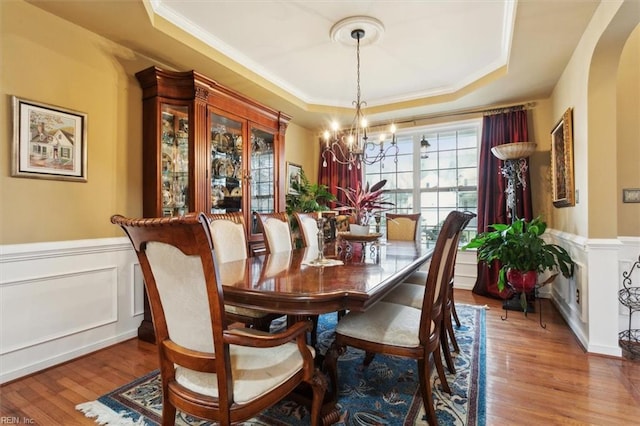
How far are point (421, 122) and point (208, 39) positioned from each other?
10.0 ft

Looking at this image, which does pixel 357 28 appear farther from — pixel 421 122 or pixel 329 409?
pixel 329 409

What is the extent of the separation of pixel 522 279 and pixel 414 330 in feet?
7.09

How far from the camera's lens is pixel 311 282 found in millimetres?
1411

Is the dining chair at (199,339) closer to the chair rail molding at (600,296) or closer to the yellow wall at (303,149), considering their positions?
the chair rail molding at (600,296)

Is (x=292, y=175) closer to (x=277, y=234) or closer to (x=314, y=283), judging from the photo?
(x=277, y=234)

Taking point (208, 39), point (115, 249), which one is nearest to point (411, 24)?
point (208, 39)

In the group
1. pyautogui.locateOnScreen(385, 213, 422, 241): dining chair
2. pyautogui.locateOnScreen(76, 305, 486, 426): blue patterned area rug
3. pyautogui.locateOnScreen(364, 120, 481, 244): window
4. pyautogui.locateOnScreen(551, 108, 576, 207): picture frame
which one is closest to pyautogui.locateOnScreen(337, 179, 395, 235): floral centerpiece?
pyautogui.locateOnScreen(76, 305, 486, 426): blue patterned area rug

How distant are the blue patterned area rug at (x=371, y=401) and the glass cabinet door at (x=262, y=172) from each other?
1864 mm

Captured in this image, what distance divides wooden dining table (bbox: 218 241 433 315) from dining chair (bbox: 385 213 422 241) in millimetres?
1390

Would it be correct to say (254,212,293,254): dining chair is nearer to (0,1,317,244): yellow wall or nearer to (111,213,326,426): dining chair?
(0,1,317,244): yellow wall

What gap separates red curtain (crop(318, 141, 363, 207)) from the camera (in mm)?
4977

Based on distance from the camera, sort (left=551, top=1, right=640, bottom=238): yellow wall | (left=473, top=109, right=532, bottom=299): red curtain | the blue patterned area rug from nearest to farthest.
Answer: the blue patterned area rug
(left=551, top=1, right=640, bottom=238): yellow wall
(left=473, top=109, right=532, bottom=299): red curtain

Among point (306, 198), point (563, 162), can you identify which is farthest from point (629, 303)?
point (306, 198)

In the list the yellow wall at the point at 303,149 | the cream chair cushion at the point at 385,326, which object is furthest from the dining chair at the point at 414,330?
the yellow wall at the point at 303,149
